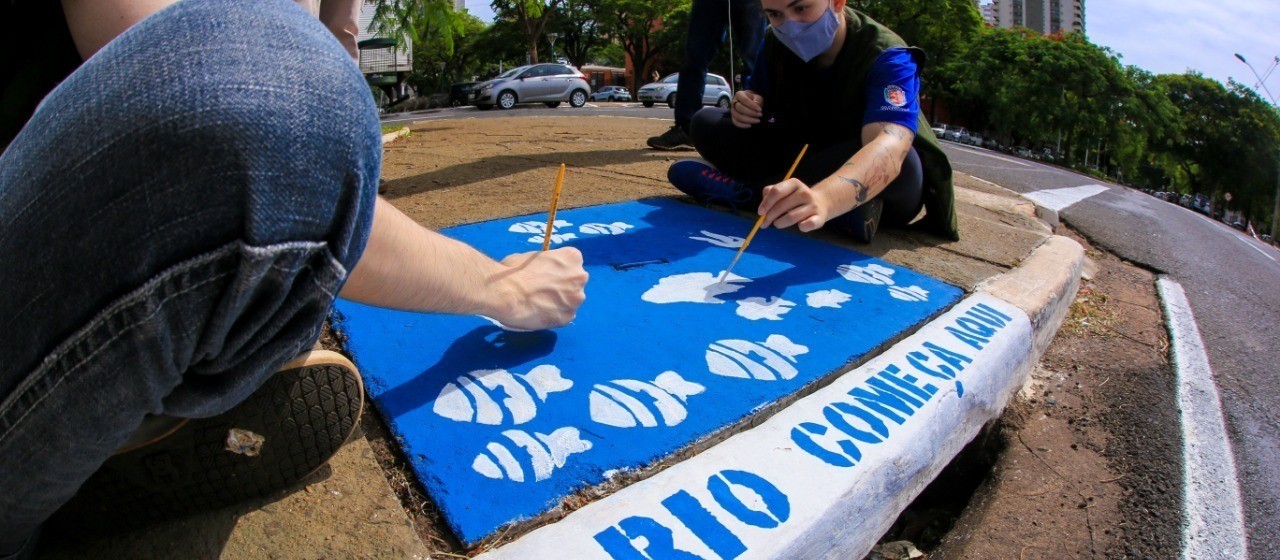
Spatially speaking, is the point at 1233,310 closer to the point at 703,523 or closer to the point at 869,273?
the point at 869,273

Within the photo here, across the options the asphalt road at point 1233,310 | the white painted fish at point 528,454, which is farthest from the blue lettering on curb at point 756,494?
the asphalt road at point 1233,310

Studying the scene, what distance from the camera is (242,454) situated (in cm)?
96

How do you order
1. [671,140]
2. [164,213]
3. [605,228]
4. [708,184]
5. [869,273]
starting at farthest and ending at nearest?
[671,140]
[708,184]
[605,228]
[869,273]
[164,213]

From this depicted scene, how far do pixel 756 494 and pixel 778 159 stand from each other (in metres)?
1.77

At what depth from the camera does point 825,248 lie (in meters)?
2.39

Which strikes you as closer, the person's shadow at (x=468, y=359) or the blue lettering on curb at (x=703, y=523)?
the blue lettering on curb at (x=703, y=523)

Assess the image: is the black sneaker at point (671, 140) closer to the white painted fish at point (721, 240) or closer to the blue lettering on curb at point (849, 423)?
the white painted fish at point (721, 240)

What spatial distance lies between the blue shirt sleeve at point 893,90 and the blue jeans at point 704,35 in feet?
6.21

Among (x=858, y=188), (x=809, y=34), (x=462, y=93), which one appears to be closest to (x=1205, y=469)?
(x=858, y=188)

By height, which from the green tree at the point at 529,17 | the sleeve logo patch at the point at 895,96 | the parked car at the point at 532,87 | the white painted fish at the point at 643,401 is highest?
the green tree at the point at 529,17

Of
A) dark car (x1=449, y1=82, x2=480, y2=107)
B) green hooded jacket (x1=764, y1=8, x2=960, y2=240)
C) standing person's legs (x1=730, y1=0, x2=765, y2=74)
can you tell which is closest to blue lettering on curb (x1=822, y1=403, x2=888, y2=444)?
green hooded jacket (x1=764, y1=8, x2=960, y2=240)

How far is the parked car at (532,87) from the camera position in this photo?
62.4ft

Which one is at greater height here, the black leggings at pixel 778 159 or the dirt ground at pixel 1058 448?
the black leggings at pixel 778 159

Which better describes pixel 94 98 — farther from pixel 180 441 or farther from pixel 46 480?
pixel 180 441
